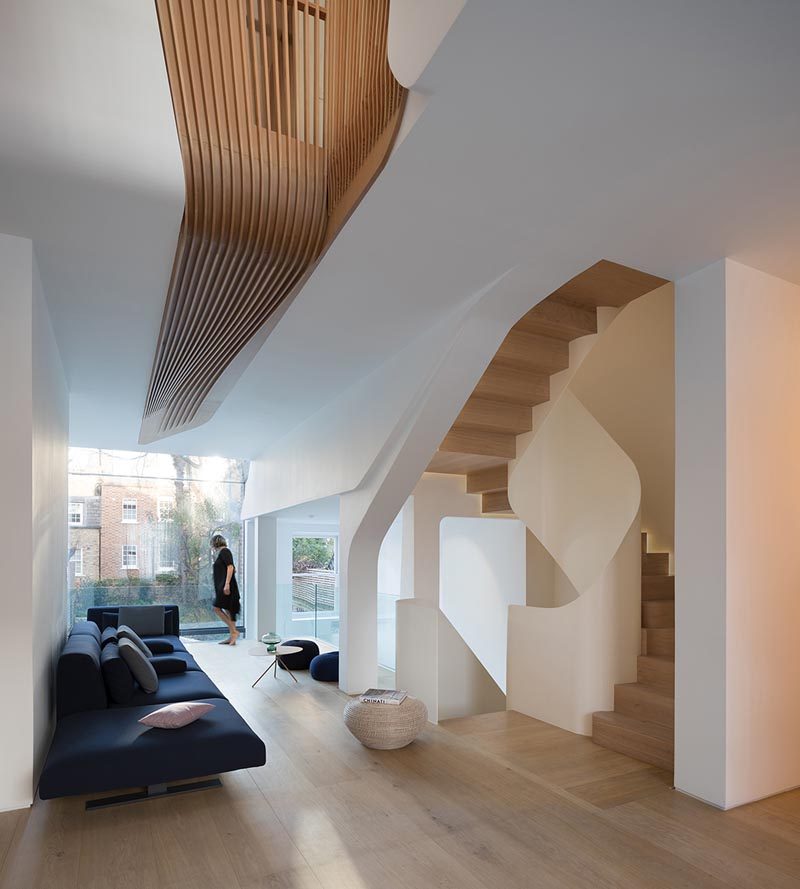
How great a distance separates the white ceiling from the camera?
2021 mm

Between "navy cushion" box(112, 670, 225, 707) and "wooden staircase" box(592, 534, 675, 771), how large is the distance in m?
2.67

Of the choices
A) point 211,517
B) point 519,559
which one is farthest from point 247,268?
point 211,517

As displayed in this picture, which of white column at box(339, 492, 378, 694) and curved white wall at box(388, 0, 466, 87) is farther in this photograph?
white column at box(339, 492, 378, 694)

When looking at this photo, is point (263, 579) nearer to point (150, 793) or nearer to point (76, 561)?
point (76, 561)

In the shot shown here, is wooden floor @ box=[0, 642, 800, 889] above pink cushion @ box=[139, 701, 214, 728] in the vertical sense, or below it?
below

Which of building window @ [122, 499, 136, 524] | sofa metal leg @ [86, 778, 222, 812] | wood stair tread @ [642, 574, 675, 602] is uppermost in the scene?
building window @ [122, 499, 136, 524]

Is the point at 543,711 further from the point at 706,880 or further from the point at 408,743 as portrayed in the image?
the point at 706,880

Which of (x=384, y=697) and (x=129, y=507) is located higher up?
(x=129, y=507)

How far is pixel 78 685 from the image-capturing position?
420cm

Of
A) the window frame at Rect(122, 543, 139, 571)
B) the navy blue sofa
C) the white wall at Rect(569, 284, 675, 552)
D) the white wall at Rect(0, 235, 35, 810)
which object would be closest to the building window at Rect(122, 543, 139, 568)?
the window frame at Rect(122, 543, 139, 571)

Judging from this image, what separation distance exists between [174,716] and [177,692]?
1.21m

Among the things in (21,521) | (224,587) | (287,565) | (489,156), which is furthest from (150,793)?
(287,565)

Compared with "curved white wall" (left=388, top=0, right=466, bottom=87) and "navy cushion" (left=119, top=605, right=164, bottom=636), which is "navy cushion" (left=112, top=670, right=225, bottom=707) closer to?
"navy cushion" (left=119, top=605, right=164, bottom=636)

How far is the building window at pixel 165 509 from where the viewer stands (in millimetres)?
11445
